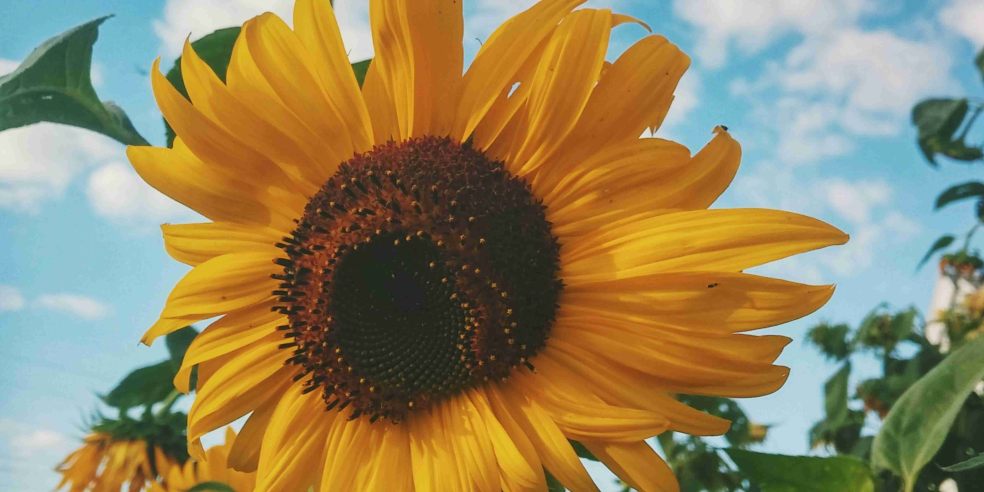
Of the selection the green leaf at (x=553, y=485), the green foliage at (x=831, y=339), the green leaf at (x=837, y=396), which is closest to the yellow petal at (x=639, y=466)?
the green leaf at (x=553, y=485)

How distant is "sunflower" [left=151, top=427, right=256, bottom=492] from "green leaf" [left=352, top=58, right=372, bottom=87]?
27.8 inches

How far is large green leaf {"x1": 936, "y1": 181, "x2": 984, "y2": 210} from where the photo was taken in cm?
352

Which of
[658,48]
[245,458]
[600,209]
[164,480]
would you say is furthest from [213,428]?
[164,480]

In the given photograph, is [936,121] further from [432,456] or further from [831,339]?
[432,456]

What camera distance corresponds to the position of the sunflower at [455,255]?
1.04 metres

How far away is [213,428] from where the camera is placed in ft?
4.02

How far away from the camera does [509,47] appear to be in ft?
3.69

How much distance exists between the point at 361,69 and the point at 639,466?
26.0 inches

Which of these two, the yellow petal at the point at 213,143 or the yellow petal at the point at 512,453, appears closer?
the yellow petal at the point at 512,453

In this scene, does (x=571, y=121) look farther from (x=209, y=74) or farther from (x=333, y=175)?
(x=209, y=74)

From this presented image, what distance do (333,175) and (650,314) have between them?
0.46m

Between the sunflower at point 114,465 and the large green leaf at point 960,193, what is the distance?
9.58 feet

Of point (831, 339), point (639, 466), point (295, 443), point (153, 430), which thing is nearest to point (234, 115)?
point (295, 443)

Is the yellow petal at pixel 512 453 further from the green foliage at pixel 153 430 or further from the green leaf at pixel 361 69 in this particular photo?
the green foliage at pixel 153 430
